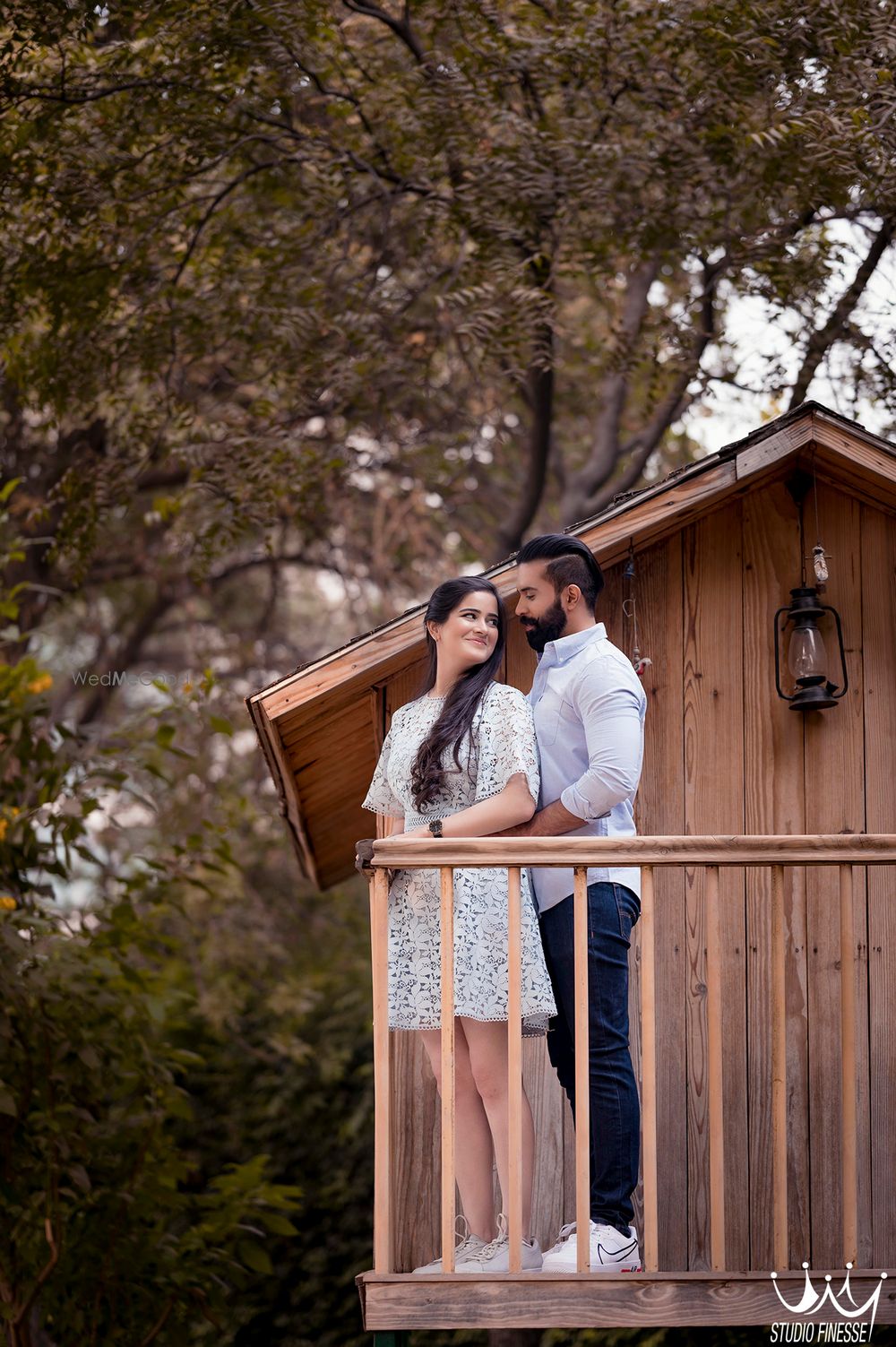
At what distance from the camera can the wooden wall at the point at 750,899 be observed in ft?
16.4

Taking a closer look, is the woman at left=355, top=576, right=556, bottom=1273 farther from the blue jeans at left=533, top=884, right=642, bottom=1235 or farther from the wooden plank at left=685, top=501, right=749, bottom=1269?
the wooden plank at left=685, top=501, right=749, bottom=1269

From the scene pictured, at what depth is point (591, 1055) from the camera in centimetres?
407

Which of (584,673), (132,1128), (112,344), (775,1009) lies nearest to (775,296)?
(112,344)

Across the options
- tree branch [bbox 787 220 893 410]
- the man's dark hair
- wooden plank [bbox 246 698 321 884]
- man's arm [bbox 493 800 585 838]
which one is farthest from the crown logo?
tree branch [bbox 787 220 893 410]

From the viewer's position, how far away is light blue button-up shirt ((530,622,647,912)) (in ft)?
13.1

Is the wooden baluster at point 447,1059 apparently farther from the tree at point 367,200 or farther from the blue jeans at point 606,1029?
the tree at point 367,200

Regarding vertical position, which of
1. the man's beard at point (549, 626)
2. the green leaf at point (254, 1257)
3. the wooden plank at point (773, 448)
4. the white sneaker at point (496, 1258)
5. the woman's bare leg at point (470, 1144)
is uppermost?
the wooden plank at point (773, 448)

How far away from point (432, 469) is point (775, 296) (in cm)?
340

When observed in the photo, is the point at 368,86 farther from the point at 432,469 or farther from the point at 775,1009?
the point at 775,1009

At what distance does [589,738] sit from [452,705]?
1.39 feet

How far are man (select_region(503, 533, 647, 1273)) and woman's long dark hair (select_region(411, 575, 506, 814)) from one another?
180mm

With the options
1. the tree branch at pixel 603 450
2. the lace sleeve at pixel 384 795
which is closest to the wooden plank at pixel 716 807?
the lace sleeve at pixel 384 795

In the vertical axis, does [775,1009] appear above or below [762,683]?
below

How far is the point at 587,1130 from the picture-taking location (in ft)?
12.4
